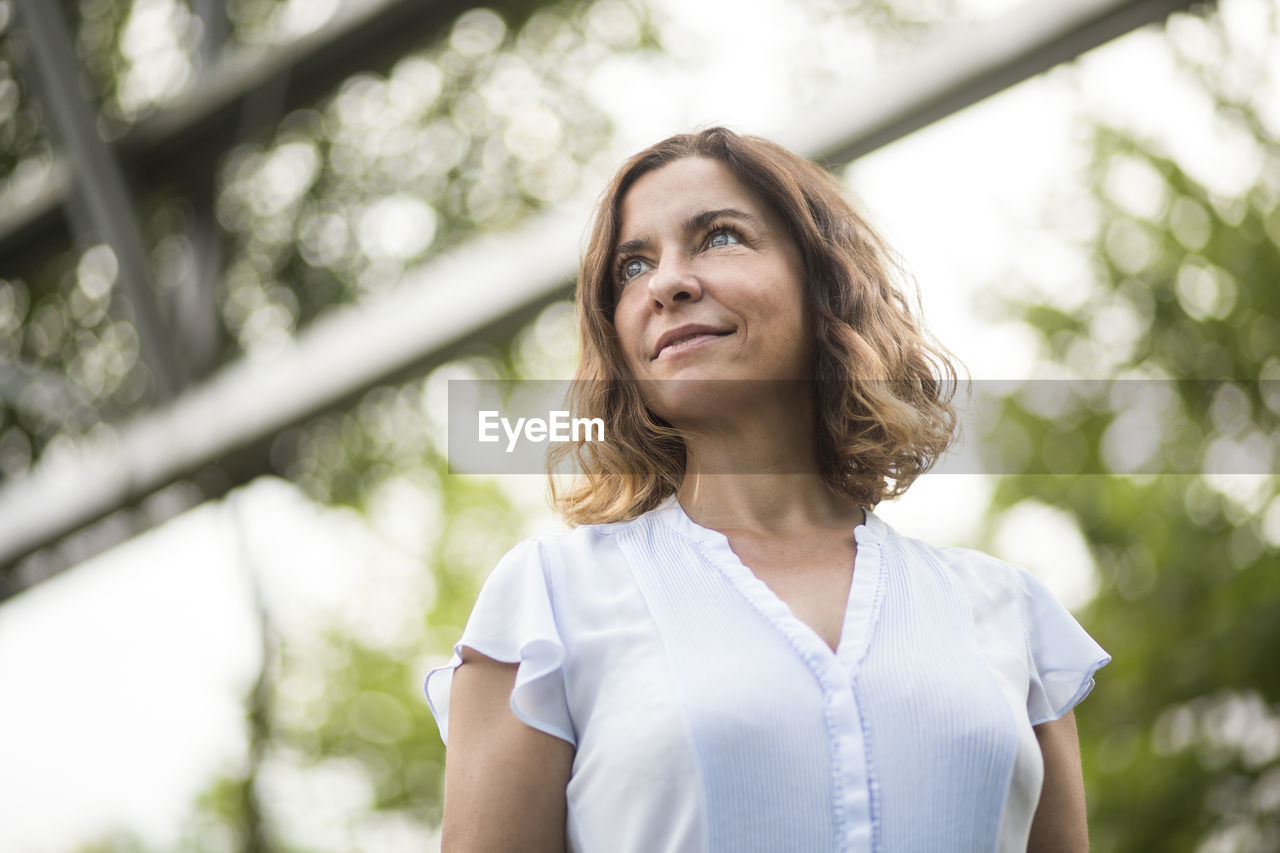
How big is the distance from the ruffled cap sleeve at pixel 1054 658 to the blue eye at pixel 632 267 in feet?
1.97

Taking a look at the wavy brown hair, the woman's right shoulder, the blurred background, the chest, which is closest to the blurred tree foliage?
the blurred background

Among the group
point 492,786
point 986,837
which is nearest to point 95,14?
point 492,786

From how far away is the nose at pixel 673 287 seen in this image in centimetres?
140

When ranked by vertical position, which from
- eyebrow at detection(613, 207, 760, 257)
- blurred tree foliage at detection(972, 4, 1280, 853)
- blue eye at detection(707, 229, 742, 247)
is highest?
eyebrow at detection(613, 207, 760, 257)

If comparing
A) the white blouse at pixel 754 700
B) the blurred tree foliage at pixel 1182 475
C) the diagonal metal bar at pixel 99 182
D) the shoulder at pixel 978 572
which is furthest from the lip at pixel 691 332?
the blurred tree foliage at pixel 1182 475

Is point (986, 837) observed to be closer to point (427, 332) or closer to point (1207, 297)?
point (427, 332)

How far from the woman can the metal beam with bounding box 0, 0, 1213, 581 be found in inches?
63.4

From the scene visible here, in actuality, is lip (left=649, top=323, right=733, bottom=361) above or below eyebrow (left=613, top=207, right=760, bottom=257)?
below

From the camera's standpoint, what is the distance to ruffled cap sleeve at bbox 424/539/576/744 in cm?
118

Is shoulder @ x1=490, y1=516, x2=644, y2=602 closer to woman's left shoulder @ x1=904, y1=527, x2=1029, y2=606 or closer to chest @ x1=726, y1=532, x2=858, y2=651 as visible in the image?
chest @ x1=726, y1=532, x2=858, y2=651

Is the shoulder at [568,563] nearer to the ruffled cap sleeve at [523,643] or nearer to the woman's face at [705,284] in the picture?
the ruffled cap sleeve at [523,643]

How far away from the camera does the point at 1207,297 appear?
559cm

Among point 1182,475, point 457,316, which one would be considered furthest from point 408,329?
point 1182,475

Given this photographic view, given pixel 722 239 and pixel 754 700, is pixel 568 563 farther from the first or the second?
pixel 722 239
